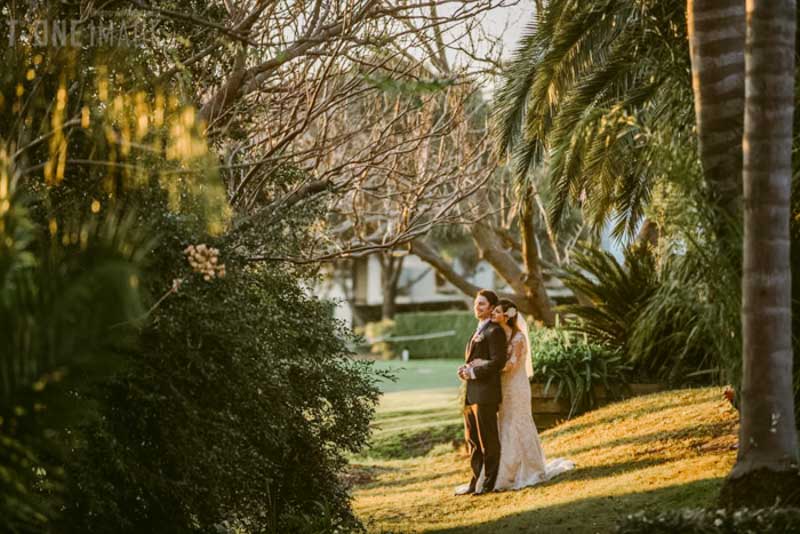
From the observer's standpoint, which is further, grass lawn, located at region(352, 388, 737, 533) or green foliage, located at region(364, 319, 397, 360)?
green foliage, located at region(364, 319, 397, 360)

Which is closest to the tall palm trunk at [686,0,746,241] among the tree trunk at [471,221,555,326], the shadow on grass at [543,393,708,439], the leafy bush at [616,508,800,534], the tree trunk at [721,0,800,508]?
the tree trunk at [721,0,800,508]

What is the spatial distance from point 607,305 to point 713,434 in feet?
16.9

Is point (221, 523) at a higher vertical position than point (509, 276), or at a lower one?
lower

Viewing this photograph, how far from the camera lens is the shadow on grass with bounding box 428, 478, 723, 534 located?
820 cm

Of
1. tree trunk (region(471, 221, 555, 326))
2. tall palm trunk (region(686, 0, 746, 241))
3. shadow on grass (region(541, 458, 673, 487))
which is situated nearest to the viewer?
tall palm trunk (region(686, 0, 746, 241))

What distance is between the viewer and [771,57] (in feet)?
22.3

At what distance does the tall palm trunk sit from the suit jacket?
415 centimetres

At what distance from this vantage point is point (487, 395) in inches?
448

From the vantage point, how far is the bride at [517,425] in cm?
1134

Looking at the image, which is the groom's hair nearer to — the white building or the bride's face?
the bride's face

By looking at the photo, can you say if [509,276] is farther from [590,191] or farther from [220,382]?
[220,382]

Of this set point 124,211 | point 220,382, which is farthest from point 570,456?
point 124,211

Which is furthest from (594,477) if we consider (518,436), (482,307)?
(482,307)

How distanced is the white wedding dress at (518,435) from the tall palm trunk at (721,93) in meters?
4.26
